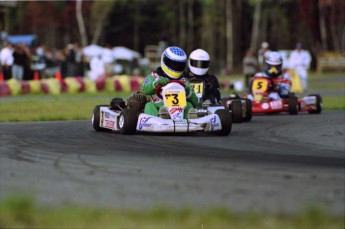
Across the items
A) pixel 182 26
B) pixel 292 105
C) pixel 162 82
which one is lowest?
pixel 292 105

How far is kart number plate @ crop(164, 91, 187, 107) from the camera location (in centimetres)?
1143

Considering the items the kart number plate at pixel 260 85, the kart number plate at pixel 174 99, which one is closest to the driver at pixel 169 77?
the kart number plate at pixel 174 99

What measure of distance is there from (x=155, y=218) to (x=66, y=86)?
839 inches

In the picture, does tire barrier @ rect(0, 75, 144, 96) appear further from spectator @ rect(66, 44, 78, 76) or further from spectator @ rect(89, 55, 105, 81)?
spectator @ rect(66, 44, 78, 76)

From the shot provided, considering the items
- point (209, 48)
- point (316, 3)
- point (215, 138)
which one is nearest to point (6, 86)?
point (215, 138)

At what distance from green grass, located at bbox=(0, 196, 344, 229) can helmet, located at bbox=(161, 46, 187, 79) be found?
5.79m

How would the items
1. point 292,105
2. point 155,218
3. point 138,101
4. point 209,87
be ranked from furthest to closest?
point 292,105
point 209,87
point 138,101
point 155,218

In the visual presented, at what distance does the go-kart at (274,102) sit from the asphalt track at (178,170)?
471cm

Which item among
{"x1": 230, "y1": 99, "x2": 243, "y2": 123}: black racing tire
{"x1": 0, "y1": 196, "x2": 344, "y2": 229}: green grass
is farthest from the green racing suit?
{"x1": 0, "y1": 196, "x2": 344, "y2": 229}: green grass

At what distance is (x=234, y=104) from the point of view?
46.7ft

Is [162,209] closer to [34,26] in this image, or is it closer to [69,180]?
[69,180]

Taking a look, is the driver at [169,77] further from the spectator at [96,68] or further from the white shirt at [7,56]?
the spectator at [96,68]

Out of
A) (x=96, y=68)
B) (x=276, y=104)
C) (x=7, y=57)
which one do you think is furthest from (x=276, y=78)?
(x=96, y=68)

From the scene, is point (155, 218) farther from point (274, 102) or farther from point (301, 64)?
point (301, 64)
